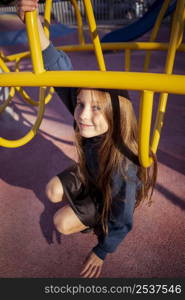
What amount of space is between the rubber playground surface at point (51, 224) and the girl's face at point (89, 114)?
0.53m

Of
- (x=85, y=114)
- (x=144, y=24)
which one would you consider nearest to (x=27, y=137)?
(x=85, y=114)

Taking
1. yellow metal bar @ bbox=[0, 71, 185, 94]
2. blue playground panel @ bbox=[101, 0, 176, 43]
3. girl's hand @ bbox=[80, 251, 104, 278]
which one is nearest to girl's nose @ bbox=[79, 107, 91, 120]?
yellow metal bar @ bbox=[0, 71, 185, 94]

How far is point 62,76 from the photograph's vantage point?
18.5 inches

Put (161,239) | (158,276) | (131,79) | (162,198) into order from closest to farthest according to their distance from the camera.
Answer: (131,79) → (158,276) → (161,239) → (162,198)

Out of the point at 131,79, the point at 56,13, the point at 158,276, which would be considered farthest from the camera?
the point at 56,13

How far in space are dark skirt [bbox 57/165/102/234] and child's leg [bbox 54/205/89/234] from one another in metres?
0.03

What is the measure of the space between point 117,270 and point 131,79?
773mm

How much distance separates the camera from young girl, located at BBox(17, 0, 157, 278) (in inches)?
30.0

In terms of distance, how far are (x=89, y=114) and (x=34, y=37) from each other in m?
0.32

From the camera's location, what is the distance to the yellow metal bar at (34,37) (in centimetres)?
45

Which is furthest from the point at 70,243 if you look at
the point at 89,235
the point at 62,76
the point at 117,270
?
the point at 62,76

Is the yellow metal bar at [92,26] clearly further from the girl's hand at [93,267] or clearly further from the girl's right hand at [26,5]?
the girl's hand at [93,267]

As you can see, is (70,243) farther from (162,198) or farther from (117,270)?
(162,198)

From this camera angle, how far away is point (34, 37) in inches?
18.1
